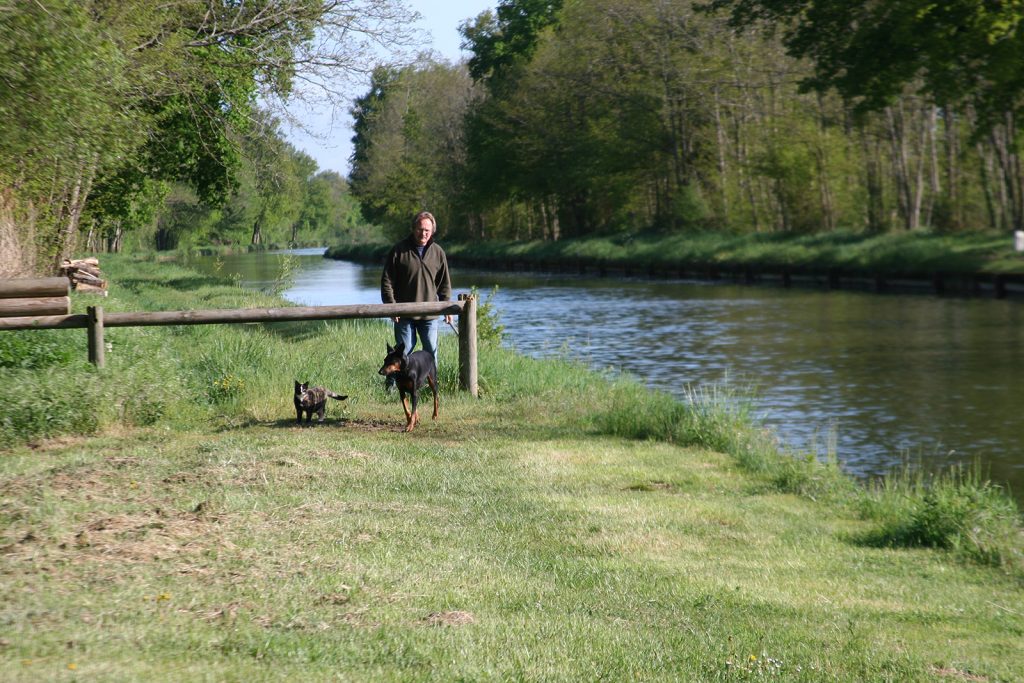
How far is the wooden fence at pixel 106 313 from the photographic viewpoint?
12992mm

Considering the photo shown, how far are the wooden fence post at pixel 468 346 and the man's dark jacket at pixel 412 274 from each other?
0.30 m

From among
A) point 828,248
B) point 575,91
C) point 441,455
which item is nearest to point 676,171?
point 575,91

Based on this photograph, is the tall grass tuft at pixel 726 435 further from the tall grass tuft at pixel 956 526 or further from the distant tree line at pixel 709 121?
the distant tree line at pixel 709 121

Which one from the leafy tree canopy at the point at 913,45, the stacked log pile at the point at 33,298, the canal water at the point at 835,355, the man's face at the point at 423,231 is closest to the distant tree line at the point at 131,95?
the stacked log pile at the point at 33,298

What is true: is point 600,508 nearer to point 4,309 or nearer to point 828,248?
point 4,309

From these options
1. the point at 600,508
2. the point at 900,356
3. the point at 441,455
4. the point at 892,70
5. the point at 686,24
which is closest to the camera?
the point at 600,508

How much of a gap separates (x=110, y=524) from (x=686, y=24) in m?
55.9

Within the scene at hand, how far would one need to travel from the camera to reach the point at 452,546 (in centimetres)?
769

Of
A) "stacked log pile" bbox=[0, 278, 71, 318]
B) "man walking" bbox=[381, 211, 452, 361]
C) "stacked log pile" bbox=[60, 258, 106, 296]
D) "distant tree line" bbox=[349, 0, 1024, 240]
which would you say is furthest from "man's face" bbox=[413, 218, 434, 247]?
"stacked log pile" bbox=[60, 258, 106, 296]

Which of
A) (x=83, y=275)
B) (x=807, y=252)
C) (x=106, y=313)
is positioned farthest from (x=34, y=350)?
(x=807, y=252)

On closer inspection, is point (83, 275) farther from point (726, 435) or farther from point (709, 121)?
point (709, 121)

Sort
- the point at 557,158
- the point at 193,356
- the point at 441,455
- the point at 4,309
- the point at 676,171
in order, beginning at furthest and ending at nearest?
the point at 557,158 < the point at 676,171 < the point at 193,356 < the point at 4,309 < the point at 441,455

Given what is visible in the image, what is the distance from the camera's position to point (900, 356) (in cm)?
2500

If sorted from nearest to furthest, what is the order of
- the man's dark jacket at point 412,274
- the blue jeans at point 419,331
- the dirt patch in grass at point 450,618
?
the dirt patch in grass at point 450,618
the blue jeans at point 419,331
the man's dark jacket at point 412,274
